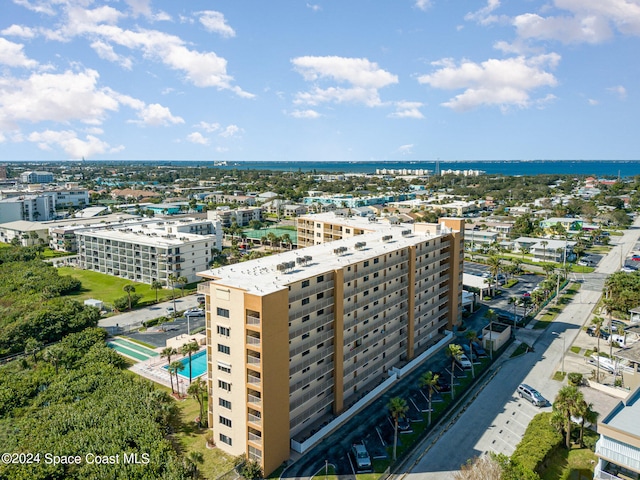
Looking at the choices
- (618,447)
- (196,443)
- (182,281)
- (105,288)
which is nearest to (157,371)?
(196,443)

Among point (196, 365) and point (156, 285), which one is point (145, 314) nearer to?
point (156, 285)

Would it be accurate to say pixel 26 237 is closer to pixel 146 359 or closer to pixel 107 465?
pixel 146 359

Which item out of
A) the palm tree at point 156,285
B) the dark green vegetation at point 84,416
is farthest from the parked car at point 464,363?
the palm tree at point 156,285

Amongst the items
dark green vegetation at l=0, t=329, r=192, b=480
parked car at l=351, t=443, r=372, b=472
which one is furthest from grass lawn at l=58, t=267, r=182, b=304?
parked car at l=351, t=443, r=372, b=472

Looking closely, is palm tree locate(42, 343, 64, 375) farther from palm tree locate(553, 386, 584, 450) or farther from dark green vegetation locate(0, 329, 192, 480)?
palm tree locate(553, 386, 584, 450)

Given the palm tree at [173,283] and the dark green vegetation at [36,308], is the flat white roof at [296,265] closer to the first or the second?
the dark green vegetation at [36,308]

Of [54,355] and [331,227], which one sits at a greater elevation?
[331,227]

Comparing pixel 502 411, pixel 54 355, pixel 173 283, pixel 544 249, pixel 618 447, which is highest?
pixel 544 249
